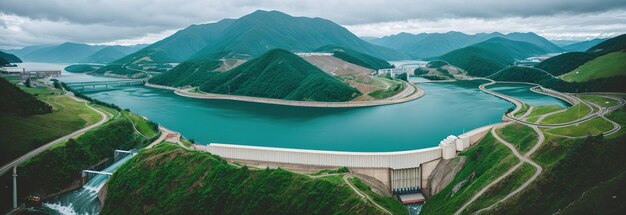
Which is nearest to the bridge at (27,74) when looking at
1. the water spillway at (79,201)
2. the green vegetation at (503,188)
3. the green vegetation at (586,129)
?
the water spillway at (79,201)

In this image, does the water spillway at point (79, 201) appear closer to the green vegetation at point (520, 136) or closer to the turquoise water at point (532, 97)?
the green vegetation at point (520, 136)

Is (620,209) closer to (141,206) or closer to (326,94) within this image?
(141,206)

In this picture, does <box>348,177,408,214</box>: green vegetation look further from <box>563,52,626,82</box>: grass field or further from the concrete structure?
<box>563,52,626,82</box>: grass field

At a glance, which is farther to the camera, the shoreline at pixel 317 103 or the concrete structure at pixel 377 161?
the shoreline at pixel 317 103

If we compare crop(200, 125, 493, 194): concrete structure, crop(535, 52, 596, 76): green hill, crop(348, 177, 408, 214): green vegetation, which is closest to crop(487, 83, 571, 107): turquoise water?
crop(535, 52, 596, 76): green hill

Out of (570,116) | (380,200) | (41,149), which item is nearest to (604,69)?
(570,116)

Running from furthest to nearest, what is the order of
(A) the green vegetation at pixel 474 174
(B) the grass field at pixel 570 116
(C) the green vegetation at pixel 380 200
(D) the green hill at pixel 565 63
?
(D) the green hill at pixel 565 63 → (B) the grass field at pixel 570 116 → (A) the green vegetation at pixel 474 174 → (C) the green vegetation at pixel 380 200
